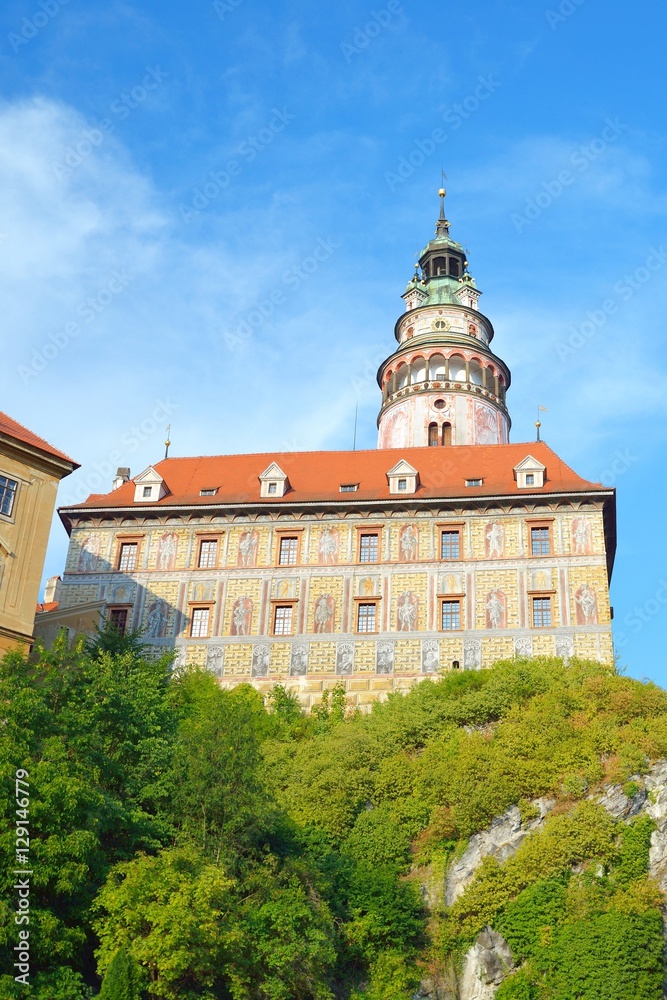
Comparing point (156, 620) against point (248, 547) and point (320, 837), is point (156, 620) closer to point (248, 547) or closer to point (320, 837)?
point (248, 547)

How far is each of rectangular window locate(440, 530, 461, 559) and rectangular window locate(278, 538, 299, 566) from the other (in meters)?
5.04

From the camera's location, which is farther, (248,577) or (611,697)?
(248,577)

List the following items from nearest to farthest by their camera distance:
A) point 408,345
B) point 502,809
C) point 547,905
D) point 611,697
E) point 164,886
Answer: point 164,886 → point 547,905 → point 502,809 → point 611,697 → point 408,345

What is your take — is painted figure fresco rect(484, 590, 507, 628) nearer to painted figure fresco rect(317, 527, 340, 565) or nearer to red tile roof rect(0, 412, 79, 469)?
painted figure fresco rect(317, 527, 340, 565)

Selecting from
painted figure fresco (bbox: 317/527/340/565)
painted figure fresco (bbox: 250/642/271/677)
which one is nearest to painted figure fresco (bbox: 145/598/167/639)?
painted figure fresco (bbox: 250/642/271/677)

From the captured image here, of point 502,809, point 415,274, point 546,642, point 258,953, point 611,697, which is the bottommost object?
point 258,953

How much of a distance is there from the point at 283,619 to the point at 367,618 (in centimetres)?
284

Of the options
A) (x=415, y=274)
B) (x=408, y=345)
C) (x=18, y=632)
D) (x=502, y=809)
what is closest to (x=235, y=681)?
(x=18, y=632)

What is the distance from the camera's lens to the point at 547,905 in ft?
87.1

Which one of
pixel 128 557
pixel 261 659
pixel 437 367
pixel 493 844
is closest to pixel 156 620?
pixel 128 557

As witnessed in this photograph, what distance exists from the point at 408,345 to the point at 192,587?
2039 centimetres

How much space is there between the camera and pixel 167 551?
134 ft

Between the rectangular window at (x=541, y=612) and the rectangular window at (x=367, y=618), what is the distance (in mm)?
5246

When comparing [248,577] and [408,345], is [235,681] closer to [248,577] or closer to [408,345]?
[248,577]
